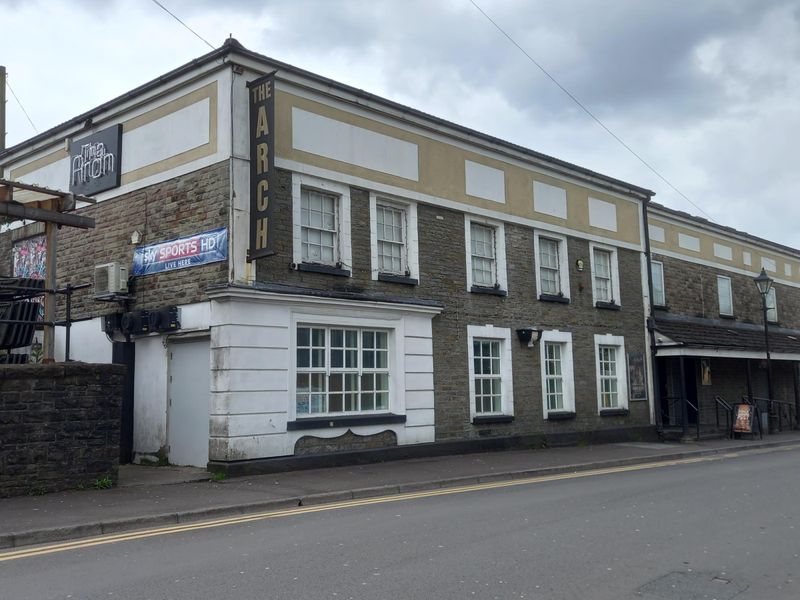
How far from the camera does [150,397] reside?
47.9 ft

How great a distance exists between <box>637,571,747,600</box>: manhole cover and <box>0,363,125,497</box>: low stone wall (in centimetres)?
809

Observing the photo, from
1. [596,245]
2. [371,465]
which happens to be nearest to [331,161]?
[371,465]

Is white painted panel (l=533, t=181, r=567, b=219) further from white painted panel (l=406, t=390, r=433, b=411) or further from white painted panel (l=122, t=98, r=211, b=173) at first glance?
white painted panel (l=122, t=98, r=211, b=173)

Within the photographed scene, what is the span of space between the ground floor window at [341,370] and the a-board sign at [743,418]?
38.8 feet

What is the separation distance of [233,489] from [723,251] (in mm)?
22296

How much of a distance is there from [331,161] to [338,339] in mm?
3421

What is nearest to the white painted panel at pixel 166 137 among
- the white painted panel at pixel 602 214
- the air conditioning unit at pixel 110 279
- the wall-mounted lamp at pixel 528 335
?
the air conditioning unit at pixel 110 279

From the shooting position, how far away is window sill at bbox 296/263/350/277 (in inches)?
560

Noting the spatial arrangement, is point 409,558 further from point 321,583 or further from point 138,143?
point 138,143

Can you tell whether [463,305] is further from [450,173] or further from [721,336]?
[721,336]

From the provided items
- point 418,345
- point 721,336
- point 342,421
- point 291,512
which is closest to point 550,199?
point 418,345

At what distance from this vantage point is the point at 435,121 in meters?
17.1

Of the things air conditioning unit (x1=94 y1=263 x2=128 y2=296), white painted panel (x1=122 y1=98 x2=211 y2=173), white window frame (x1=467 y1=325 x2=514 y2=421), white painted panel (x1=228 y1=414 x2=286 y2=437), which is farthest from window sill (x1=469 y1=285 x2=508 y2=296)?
air conditioning unit (x1=94 y1=263 x2=128 y2=296)

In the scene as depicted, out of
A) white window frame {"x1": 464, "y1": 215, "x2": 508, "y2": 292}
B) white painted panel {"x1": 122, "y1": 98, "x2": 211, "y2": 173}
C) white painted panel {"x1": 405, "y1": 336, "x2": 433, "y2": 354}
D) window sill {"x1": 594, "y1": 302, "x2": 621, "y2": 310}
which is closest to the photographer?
white painted panel {"x1": 122, "y1": 98, "x2": 211, "y2": 173}
